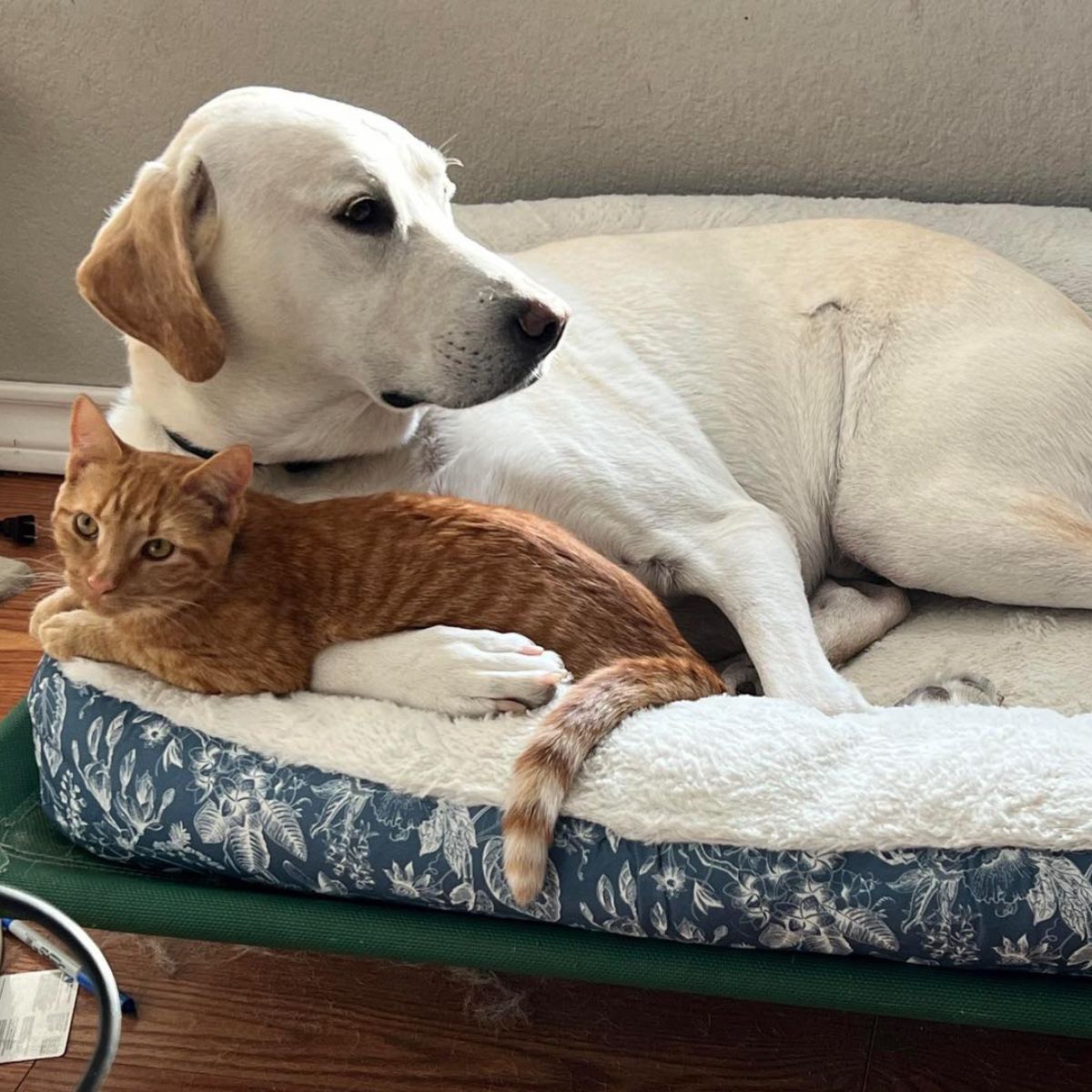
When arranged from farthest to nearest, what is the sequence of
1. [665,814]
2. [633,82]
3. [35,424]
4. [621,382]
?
[35,424]
[633,82]
[621,382]
[665,814]

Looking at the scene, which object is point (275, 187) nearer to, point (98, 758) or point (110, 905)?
point (98, 758)

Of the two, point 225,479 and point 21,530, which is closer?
point 225,479

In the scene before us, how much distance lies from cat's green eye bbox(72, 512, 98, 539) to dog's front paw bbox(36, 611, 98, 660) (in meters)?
0.11

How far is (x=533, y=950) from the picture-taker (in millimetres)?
1254

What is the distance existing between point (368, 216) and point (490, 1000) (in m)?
0.89

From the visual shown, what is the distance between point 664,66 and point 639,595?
1.08 meters

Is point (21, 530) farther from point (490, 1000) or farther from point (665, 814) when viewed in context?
point (665, 814)

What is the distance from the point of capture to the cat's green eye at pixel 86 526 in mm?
1307

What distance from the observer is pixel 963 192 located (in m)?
2.13

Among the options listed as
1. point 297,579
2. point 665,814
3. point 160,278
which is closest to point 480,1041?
point 665,814

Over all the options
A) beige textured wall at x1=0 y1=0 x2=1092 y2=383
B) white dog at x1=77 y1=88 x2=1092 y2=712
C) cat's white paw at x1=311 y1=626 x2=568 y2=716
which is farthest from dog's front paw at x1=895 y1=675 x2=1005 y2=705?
beige textured wall at x1=0 y1=0 x2=1092 y2=383

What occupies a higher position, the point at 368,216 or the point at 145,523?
the point at 368,216

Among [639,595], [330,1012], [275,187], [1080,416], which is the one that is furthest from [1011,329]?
[330,1012]

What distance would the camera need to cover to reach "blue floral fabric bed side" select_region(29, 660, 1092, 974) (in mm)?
1161
